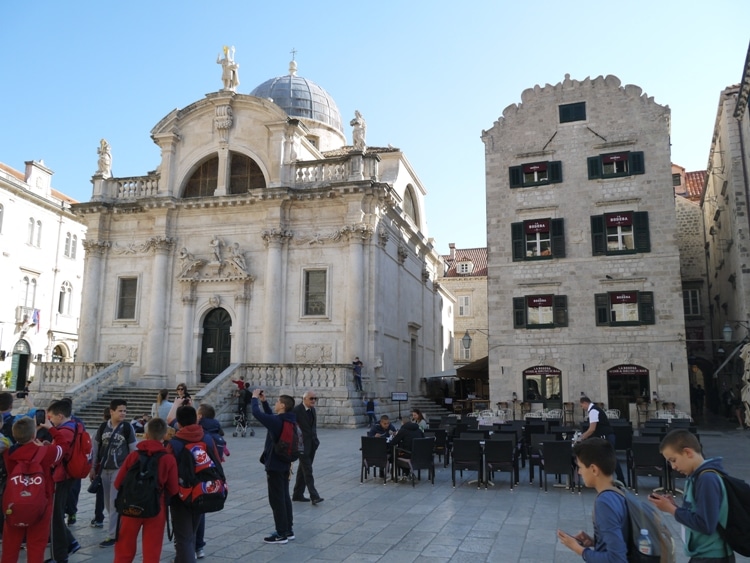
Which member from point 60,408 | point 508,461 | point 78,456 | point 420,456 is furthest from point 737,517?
point 420,456

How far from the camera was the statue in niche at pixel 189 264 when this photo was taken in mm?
30172

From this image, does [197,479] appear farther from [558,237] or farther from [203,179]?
[203,179]

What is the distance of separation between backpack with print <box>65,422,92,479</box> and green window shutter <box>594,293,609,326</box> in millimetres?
21994

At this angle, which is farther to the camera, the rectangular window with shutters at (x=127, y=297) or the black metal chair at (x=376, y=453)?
the rectangular window with shutters at (x=127, y=297)

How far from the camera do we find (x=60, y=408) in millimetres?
7133

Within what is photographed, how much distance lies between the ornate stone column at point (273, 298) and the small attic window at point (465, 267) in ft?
95.5

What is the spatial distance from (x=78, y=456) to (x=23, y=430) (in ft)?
3.67

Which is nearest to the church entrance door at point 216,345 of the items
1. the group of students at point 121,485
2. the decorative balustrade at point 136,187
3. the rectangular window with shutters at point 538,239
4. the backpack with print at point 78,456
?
the decorative balustrade at point 136,187

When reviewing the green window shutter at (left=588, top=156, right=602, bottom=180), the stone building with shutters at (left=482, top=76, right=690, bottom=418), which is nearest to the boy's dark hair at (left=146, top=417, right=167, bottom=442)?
the stone building with shutters at (left=482, top=76, right=690, bottom=418)

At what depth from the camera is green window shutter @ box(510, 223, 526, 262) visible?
26656 millimetres

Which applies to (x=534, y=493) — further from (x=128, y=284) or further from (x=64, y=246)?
(x=64, y=246)

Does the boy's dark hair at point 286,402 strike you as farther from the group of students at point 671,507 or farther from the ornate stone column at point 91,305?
the ornate stone column at point 91,305

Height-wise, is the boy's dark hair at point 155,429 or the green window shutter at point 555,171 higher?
the green window shutter at point 555,171

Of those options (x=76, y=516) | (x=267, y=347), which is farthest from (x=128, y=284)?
(x=76, y=516)
